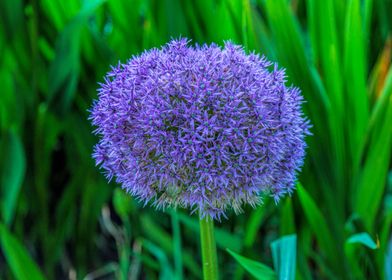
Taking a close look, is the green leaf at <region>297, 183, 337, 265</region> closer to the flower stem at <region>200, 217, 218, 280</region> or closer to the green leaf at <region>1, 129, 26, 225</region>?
the flower stem at <region>200, 217, 218, 280</region>

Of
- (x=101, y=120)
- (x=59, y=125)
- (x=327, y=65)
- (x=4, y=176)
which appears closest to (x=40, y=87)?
(x=59, y=125)

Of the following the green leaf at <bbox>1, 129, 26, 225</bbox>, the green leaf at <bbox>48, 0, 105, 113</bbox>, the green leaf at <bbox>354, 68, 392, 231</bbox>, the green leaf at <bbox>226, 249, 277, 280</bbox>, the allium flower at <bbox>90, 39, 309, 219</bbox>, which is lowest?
the green leaf at <bbox>226, 249, 277, 280</bbox>

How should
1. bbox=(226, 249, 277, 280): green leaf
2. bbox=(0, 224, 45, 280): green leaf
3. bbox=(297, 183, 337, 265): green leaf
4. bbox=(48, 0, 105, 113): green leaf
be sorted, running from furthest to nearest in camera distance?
bbox=(48, 0, 105, 113): green leaf → bbox=(0, 224, 45, 280): green leaf → bbox=(297, 183, 337, 265): green leaf → bbox=(226, 249, 277, 280): green leaf

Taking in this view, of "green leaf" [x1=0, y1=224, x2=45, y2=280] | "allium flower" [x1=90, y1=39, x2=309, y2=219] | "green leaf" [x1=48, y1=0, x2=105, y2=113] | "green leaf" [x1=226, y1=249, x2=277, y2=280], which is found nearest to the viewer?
"allium flower" [x1=90, y1=39, x2=309, y2=219]

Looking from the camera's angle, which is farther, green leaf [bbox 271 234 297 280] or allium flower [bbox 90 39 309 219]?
green leaf [bbox 271 234 297 280]

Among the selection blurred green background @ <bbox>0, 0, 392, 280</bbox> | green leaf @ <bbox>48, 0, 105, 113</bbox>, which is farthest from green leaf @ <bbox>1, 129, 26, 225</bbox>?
green leaf @ <bbox>48, 0, 105, 113</bbox>

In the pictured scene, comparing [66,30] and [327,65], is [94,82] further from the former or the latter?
[327,65]

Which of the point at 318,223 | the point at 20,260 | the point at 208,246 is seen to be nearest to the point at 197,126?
the point at 208,246

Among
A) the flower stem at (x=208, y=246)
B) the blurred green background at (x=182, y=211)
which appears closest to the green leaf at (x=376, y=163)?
the blurred green background at (x=182, y=211)
